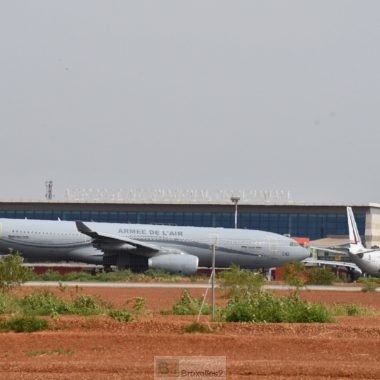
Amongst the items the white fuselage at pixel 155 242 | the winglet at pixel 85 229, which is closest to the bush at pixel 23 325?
the winglet at pixel 85 229

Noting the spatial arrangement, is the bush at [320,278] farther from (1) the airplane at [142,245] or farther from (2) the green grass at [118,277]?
(2) the green grass at [118,277]

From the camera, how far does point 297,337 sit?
71.6 feet

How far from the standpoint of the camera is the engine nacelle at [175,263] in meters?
61.8

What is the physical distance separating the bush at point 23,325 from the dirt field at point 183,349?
418 mm

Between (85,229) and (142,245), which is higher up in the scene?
(85,229)

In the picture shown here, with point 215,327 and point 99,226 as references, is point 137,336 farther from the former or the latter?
point 99,226

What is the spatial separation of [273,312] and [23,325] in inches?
245

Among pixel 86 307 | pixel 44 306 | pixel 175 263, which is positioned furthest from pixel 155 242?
pixel 44 306

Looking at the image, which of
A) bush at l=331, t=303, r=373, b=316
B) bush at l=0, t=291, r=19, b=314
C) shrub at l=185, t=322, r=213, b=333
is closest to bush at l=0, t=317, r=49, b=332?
shrub at l=185, t=322, r=213, b=333

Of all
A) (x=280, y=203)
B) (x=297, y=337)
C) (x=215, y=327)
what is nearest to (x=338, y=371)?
(x=297, y=337)

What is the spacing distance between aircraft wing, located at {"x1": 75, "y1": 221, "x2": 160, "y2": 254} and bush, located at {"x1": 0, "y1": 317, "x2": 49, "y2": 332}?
3713 centimetres

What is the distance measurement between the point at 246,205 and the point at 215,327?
80528 millimetres

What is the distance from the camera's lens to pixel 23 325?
2291 cm

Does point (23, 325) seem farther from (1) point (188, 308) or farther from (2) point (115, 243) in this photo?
(2) point (115, 243)
